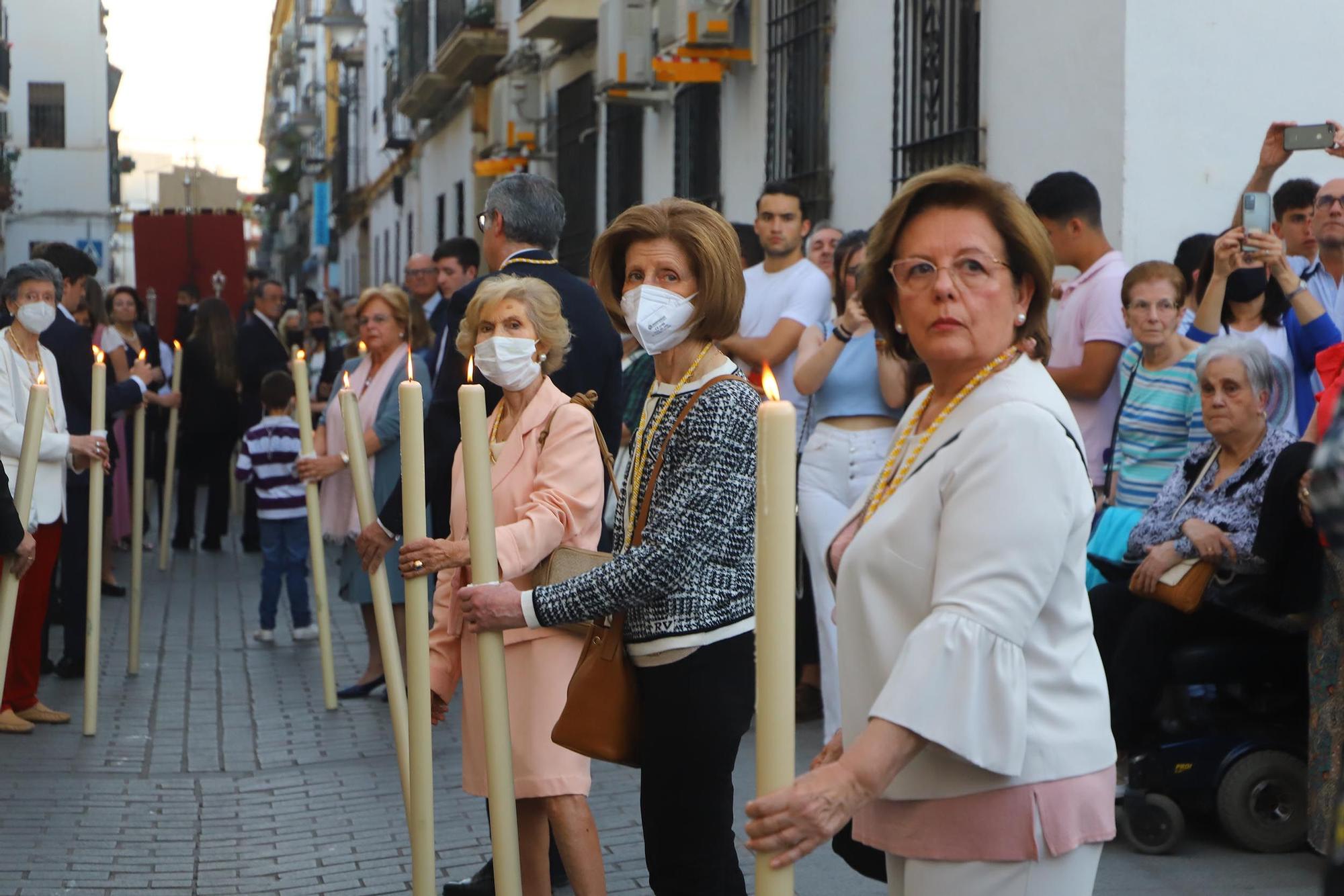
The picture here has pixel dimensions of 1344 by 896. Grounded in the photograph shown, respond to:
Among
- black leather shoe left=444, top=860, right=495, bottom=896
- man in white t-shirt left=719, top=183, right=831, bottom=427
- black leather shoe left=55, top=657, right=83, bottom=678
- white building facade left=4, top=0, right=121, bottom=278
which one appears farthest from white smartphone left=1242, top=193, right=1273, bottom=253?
white building facade left=4, top=0, right=121, bottom=278

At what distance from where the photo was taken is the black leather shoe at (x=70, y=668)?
944cm

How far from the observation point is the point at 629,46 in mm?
14406

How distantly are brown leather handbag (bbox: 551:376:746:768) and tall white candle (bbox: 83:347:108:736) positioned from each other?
4.29 meters

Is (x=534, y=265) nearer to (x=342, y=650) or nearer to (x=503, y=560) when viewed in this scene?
(x=503, y=560)

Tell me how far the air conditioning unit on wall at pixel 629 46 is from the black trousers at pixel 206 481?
14.8ft

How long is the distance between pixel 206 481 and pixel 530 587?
1148 cm

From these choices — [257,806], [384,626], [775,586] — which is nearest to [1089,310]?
[384,626]

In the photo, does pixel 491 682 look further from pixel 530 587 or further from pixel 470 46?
pixel 470 46

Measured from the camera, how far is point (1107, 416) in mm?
6551

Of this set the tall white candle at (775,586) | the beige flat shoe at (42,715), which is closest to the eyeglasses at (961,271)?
the tall white candle at (775,586)

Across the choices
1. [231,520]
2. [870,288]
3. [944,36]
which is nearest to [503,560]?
[870,288]

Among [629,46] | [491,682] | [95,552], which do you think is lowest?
[95,552]

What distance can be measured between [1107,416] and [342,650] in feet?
17.9

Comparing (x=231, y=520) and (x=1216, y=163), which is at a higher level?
(x=1216, y=163)
